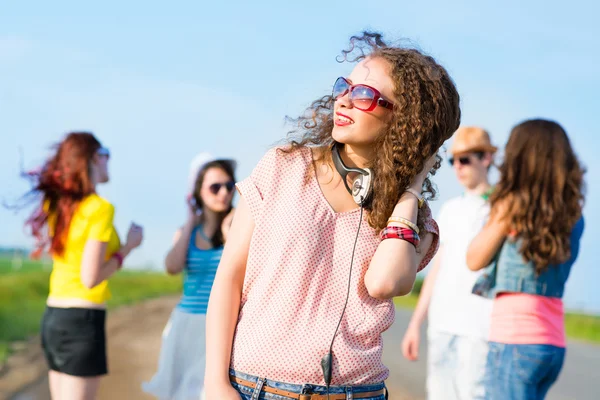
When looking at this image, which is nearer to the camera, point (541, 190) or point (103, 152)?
point (541, 190)

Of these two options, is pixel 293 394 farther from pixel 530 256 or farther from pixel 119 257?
pixel 119 257

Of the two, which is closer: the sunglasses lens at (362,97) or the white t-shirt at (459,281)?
the sunglasses lens at (362,97)

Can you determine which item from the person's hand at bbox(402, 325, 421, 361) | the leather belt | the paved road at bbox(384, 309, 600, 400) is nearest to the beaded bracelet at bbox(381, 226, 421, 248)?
the leather belt

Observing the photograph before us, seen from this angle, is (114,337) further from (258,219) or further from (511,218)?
(258,219)

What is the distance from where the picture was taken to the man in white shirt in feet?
19.4

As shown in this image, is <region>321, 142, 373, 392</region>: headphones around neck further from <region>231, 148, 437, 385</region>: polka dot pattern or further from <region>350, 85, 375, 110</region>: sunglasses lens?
<region>350, 85, 375, 110</region>: sunglasses lens

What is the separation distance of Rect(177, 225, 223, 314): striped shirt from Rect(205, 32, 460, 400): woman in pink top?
319cm

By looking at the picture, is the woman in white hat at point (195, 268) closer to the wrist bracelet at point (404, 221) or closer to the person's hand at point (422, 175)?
the person's hand at point (422, 175)

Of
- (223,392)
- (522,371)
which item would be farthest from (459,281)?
(223,392)

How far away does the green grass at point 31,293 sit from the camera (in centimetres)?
1647

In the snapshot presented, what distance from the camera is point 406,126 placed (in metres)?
2.99

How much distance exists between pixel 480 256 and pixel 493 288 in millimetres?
182

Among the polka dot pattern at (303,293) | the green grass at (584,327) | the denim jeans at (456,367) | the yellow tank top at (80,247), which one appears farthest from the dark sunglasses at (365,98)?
the green grass at (584,327)

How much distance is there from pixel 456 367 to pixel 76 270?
2589mm
